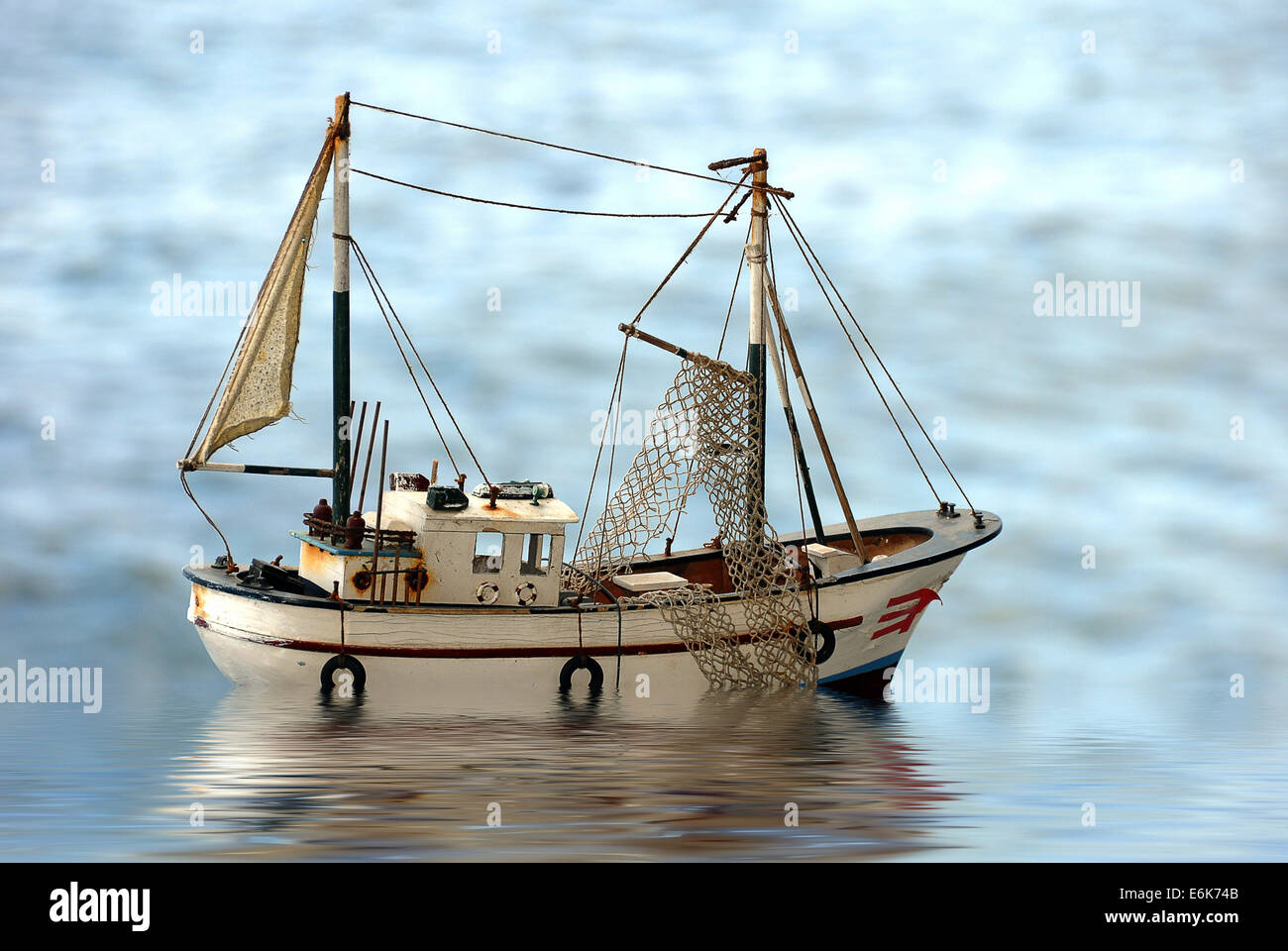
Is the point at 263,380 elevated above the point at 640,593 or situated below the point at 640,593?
above

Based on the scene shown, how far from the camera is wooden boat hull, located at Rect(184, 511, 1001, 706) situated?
1452 centimetres

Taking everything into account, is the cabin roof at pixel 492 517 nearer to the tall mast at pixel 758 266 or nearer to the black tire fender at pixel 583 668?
the black tire fender at pixel 583 668

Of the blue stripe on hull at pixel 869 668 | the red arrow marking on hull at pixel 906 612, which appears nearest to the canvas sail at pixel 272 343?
the blue stripe on hull at pixel 869 668

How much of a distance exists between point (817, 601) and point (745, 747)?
4043 millimetres

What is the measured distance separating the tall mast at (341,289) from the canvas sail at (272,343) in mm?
166

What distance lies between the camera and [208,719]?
13344mm

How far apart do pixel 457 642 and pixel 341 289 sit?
161 inches

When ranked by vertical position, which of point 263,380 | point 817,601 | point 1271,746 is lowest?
point 1271,746

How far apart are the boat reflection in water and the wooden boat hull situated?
0.47 m

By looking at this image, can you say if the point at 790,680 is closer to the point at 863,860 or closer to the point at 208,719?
the point at 208,719

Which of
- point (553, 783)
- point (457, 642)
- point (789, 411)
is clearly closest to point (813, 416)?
point (789, 411)

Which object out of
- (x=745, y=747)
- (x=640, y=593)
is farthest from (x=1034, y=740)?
(x=640, y=593)

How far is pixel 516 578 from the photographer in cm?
1510

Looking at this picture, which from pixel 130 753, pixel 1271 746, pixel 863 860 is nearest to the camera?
pixel 863 860
